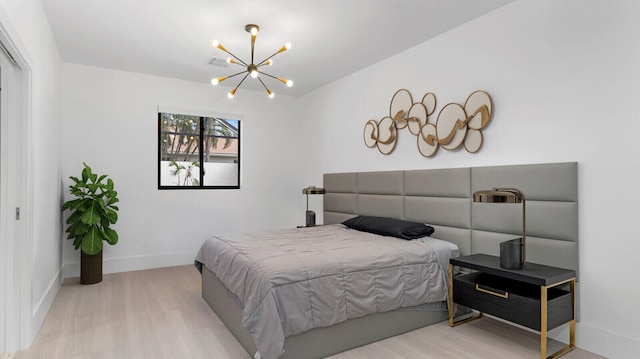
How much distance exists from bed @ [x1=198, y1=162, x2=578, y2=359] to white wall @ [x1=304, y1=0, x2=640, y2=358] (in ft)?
0.38

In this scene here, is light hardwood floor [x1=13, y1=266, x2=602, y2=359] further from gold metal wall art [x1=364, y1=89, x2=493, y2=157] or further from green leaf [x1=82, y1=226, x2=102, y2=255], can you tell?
gold metal wall art [x1=364, y1=89, x2=493, y2=157]

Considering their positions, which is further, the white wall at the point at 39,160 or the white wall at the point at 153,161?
the white wall at the point at 153,161

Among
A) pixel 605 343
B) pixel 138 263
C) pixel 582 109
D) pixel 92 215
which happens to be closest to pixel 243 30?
pixel 92 215

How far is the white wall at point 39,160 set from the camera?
8.27 ft

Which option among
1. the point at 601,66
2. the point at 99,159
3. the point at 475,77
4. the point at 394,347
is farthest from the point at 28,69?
the point at 601,66

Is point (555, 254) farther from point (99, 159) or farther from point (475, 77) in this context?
point (99, 159)

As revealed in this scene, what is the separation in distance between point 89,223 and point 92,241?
0.23 meters

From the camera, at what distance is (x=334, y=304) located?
7.94 feet

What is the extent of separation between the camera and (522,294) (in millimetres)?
2473

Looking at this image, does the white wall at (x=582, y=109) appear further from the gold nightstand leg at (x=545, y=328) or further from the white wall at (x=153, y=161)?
the white wall at (x=153, y=161)

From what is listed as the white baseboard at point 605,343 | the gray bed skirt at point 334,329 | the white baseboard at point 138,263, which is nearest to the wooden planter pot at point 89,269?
the white baseboard at point 138,263

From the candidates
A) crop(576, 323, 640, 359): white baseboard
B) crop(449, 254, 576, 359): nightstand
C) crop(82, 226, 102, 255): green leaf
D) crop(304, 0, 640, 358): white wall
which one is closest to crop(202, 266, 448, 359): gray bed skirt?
crop(449, 254, 576, 359): nightstand

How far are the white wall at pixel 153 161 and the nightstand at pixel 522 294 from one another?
11.5ft

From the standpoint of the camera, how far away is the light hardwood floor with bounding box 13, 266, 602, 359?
2.47 m
